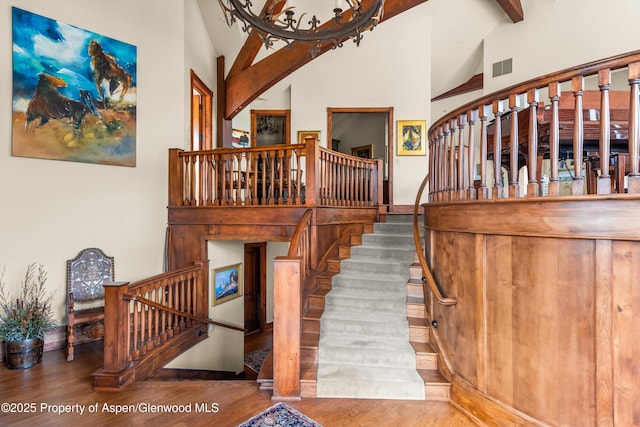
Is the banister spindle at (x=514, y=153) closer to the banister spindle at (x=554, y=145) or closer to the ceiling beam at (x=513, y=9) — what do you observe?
the banister spindle at (x=554, y=145)

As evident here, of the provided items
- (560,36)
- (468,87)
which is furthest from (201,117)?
(468,87)

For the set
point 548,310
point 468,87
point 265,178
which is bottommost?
point 548,310

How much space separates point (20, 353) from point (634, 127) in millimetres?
5075

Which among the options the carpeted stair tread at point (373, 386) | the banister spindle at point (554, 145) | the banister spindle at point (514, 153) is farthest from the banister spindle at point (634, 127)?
the carpeted stair tread at point (373, 386)

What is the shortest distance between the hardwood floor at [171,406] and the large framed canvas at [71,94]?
7.77ft

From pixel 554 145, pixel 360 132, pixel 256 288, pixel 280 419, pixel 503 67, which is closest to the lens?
pixel 554 145

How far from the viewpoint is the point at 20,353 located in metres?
3.18

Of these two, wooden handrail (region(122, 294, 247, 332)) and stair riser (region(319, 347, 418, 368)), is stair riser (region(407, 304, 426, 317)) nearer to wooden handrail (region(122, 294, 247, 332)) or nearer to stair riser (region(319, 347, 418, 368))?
stair riser (region(319, 347, 418, 368))

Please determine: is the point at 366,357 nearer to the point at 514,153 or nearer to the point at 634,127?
the point at 514,153

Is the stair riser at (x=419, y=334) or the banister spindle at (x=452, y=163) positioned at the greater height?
the banister spindle at (x=452, y=163)

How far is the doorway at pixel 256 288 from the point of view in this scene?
774cm

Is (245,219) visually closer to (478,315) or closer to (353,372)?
(353,372)

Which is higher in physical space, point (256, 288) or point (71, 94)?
point (71, 94)

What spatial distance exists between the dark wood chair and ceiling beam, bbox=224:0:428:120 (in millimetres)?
3628
